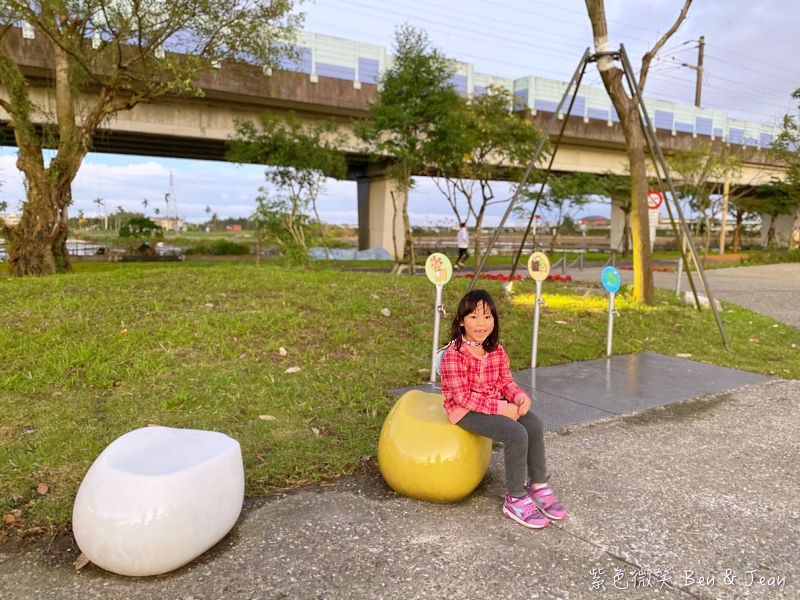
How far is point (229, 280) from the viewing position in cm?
923

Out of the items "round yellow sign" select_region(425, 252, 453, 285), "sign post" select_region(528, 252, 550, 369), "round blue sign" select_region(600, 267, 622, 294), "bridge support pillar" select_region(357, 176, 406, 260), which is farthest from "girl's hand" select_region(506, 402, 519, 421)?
"bridge support pillar" select_region(357, 176, 406, 260)

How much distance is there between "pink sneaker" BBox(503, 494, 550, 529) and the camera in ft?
10.7

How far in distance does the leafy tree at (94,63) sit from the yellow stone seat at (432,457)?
8.63m

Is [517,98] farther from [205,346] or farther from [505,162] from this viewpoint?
[205,346]

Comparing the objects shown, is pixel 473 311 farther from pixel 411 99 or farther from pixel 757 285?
pixel 757 285

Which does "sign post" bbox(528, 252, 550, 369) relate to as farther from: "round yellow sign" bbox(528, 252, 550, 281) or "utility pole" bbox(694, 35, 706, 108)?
"utility pole" bbox(694, 35, 706, 108)

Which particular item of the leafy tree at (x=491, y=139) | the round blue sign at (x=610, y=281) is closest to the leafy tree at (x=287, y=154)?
the leafy tree at (x=491, y=139)

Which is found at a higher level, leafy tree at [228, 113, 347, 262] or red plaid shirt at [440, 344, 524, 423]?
leafy tree at [228, 113, 347, 262]

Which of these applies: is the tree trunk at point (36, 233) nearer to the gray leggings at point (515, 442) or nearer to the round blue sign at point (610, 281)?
the round blue sign at point (610, 281)

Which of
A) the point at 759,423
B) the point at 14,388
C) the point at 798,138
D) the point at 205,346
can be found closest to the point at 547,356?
the point at 759,423

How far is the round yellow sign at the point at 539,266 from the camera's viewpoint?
22.1 ft

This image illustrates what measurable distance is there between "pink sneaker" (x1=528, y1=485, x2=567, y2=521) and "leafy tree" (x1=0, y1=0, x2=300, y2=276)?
9216 mm

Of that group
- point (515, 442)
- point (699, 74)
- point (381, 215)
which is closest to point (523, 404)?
point (515, 442)

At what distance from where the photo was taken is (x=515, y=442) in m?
3.39
